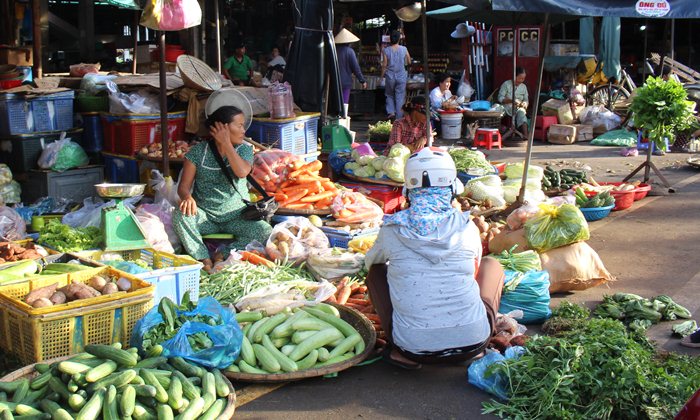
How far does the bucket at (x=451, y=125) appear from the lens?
1473 cm

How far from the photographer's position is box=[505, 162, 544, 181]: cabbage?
913 centimetres

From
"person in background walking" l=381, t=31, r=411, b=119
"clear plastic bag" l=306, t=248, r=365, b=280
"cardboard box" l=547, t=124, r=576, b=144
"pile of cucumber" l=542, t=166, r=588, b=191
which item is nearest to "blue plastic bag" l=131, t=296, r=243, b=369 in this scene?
Answer: "clear plastic bag" l=306, t=248, r=365, b=280

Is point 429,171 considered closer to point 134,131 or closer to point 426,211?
point 426,211

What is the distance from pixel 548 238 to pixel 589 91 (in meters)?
12.2

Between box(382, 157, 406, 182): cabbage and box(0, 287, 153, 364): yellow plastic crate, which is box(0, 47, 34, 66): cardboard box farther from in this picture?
box(0, 287, 153, 364): yellow plastic crate

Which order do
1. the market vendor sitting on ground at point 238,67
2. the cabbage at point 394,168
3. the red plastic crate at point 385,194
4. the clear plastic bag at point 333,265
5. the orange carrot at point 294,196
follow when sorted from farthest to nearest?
1. the market vendor sitting on ground at point 238,67
2. the red plastic crate at point 385,194
3. the cabbage at point 394,168
4. the orange carrot at point 294,196
5. the clear plastic bag at point 333,265

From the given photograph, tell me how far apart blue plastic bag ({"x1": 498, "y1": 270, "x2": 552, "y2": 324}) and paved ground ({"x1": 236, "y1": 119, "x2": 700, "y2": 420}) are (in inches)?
21.8

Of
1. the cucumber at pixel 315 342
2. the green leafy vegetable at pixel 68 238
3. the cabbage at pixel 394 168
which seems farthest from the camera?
the cabbage at pixel 394 168

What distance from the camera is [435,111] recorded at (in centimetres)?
1488

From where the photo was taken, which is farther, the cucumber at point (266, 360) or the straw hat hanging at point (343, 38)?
the straw hat hanging at point (343, 38)

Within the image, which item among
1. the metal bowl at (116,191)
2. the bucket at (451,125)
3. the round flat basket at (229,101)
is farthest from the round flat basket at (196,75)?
the bucket at (451,125)

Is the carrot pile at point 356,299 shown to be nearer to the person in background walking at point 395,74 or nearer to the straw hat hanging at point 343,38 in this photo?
the straw hat hanging at point 343,38

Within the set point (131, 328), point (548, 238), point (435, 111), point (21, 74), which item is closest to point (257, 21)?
point (435, 111)

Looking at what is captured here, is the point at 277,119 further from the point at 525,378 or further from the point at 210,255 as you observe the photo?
the point at 525,378
